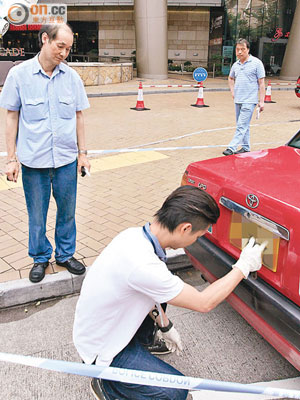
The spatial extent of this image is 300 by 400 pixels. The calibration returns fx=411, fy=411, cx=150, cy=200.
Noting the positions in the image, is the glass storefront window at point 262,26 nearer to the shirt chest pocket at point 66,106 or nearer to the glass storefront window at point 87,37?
the glass storefront window at point 87,37

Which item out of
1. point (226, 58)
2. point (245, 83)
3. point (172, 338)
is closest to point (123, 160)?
point (245, 83)

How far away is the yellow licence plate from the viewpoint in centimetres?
232

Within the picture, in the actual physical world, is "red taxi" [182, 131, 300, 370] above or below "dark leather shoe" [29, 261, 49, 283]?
above

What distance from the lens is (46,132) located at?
10.3 feet

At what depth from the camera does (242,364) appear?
2703 millimetres

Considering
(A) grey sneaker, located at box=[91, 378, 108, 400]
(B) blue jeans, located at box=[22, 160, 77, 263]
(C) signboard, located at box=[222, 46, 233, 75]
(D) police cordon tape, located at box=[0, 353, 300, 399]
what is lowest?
(A) grey sneaker, located at box=[91, 378, 108, 400]

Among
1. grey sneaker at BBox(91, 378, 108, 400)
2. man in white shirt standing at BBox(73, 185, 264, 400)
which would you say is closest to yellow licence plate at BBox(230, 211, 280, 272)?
man in white shirt standing at BBox(73, 185, 264, 400)

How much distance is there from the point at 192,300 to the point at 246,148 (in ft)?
19.0

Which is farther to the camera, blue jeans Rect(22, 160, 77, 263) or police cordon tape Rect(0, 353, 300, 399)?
→ blue jeans Rect(22, 160, 77, 263)

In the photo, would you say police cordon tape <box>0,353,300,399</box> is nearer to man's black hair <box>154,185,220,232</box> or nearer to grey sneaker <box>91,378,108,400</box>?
grey sneaker <box>91,378,108,400</box>

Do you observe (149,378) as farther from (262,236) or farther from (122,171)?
(122,171)

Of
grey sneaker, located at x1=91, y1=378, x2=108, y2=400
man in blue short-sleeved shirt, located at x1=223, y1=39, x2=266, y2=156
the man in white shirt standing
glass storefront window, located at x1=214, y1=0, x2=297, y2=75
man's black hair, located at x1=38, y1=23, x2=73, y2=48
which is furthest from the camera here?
glass storefront window, located at x1=214, y1=0, x2=297, y2=75

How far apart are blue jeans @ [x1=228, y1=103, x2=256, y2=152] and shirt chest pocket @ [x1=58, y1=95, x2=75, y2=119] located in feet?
14.8

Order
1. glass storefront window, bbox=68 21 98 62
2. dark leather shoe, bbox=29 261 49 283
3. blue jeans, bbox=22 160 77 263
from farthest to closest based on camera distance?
1. glass storefront window, bbox=68 21 98 62
2. dark leather shoe, bbox=29 261 49 283
3. blue jeans, bbox=22 160 77 263
